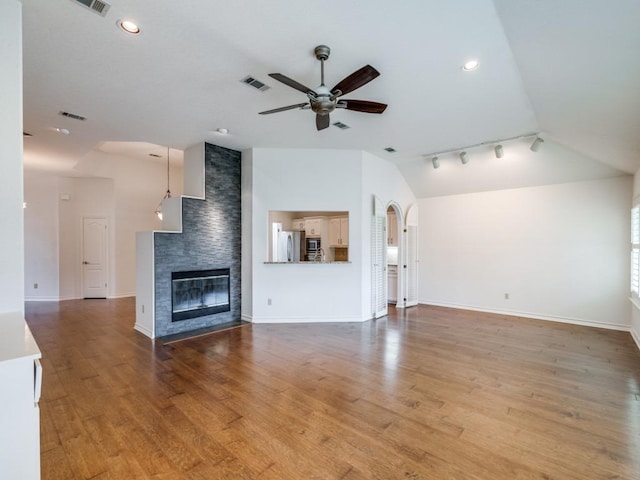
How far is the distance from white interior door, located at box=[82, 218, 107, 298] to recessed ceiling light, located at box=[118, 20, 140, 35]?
699 centimetres

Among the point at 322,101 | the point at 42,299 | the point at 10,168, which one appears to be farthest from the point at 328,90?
the point at 42,299

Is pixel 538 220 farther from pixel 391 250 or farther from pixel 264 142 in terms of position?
pixel 264 142

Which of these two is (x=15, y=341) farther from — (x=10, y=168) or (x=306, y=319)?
(x=306, y=319)

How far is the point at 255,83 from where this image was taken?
318 cm

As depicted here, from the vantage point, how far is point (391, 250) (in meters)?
7.48

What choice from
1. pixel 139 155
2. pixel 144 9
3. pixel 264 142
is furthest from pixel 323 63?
pixel 139 155

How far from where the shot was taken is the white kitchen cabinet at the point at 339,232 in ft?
22.6

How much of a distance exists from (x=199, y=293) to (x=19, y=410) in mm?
4128

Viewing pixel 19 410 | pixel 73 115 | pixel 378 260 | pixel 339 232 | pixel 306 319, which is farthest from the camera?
pixel 339 232

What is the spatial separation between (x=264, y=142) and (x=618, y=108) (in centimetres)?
445

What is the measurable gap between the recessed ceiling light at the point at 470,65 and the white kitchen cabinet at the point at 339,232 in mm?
4194

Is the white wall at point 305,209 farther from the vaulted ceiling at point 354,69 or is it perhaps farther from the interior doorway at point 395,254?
the interior doorway at point 395,254

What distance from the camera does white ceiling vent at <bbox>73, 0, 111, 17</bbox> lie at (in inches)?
83.0

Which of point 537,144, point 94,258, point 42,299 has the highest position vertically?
point 537,144
